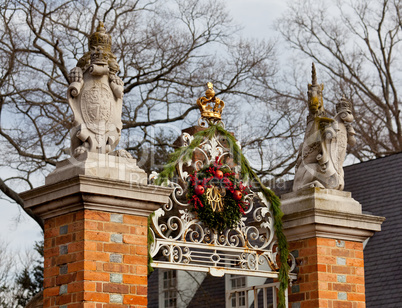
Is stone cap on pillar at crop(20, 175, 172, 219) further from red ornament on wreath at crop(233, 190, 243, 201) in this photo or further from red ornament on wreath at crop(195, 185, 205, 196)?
red ornament on wreath at crop(233, 190, 243, 201)

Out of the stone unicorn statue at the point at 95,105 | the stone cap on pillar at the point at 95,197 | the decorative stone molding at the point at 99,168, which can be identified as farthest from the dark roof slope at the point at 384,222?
the stone unicorn statue at the point at 95,105

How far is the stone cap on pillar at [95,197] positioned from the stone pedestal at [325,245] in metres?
1.78

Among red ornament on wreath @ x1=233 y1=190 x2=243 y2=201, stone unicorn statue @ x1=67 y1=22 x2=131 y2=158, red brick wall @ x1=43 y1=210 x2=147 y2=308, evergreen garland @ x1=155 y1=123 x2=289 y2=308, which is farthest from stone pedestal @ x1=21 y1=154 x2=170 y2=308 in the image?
evergreen garland @ x1=155 y1=123 x2=289 y2=308

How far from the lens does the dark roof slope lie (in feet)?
48.7

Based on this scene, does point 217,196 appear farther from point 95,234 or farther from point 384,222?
point 384,222

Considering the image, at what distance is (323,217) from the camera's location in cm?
845

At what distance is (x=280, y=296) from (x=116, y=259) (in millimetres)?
2153

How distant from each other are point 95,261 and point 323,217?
263 cm

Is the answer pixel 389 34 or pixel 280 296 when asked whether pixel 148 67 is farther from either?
pixel 389 34

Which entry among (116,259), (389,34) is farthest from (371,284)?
(389,34)

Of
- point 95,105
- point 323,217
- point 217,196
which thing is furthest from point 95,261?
point 323,217

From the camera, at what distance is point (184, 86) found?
723 inches

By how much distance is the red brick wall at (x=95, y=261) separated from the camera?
686 cm

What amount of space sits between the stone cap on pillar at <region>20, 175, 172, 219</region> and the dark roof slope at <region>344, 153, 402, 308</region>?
8244 millimetres
